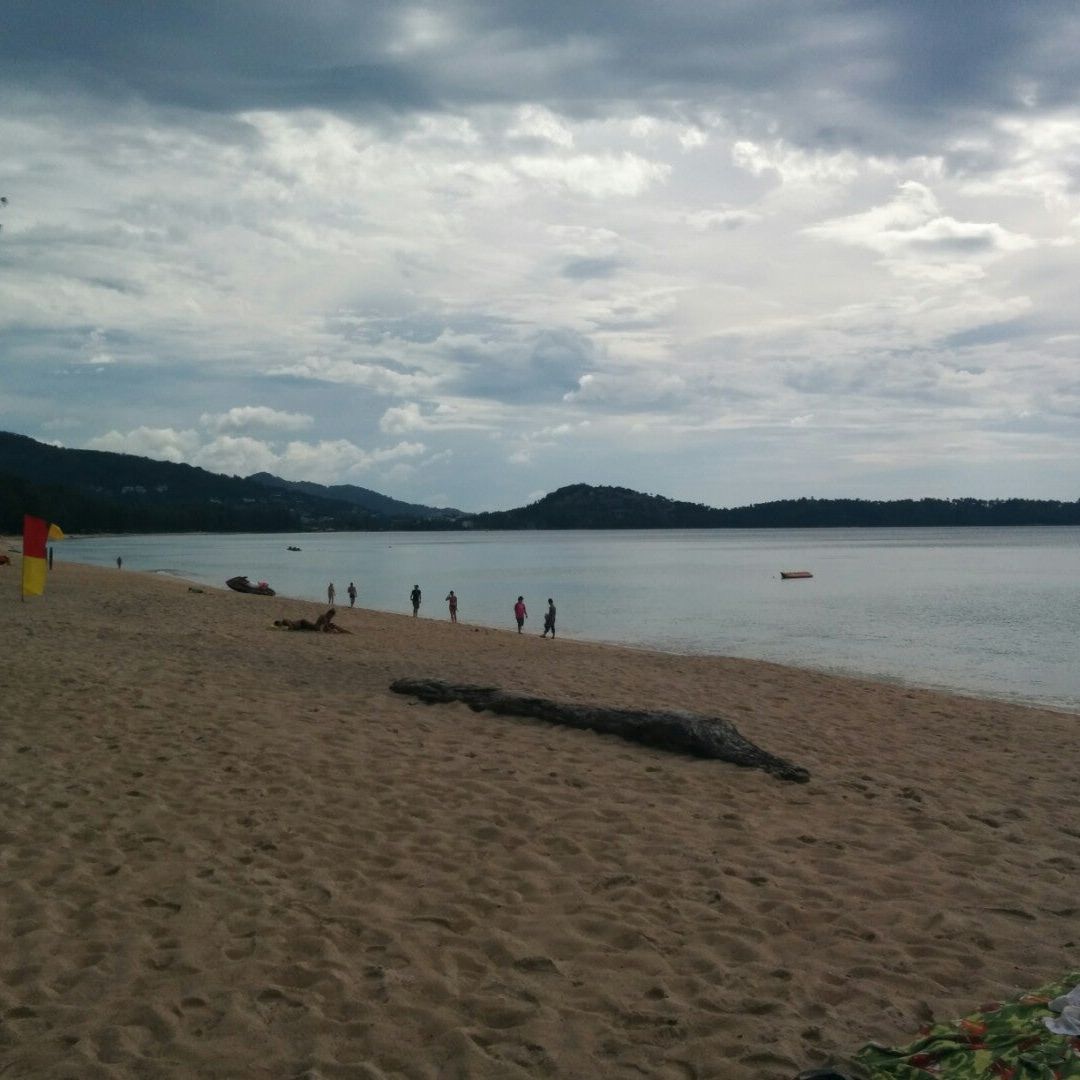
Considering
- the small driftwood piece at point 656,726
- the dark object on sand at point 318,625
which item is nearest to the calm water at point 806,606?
the dark object on sand at point 318,625

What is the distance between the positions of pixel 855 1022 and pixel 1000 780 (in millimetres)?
6098

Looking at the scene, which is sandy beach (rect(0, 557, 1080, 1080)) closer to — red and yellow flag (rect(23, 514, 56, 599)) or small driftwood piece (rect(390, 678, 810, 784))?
small driftwood piece (rect(390, 678, 810, 784))

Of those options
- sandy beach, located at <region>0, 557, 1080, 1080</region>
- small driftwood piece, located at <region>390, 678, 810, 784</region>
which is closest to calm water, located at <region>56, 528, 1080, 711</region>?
small driftwood piece, located at <region>390, 678, 810, 784</region>

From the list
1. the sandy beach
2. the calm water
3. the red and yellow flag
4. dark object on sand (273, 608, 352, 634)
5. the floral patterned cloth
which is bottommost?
the calm water

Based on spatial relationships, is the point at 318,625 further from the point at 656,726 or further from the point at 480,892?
the point at 480,892

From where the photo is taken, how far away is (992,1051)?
3.81m

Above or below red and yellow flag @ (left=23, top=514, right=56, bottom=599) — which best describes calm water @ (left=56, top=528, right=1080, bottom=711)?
below

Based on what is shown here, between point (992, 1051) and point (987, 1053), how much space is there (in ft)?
0.10

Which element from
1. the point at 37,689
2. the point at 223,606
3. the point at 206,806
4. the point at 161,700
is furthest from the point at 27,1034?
the point at 223,606

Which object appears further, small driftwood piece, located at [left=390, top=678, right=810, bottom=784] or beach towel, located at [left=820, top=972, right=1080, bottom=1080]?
small driftwood piece, located at [left=390, top=678, right=810, bottom=784]

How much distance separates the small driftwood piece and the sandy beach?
0.23 metres

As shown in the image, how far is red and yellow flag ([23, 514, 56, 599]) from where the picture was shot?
66.7 ft

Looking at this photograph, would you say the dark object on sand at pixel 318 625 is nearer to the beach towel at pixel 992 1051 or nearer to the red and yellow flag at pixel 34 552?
the red and yellow flag at pixel 34 552

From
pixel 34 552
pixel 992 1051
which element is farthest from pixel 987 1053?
pixel 34 552
